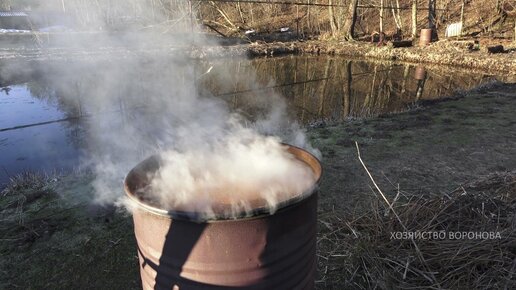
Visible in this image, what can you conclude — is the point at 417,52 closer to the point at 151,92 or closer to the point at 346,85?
the point at 346,85

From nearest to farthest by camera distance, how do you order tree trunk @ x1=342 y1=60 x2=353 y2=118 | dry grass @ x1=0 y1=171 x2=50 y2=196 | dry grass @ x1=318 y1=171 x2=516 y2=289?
dry grass @ x1=318 y1=171 x2=516 y2=289
dry grass @ x1=0 y1=171 x2=50 y2=196
tree trunk @ x1=342 y1=60 x2=353 y2=118

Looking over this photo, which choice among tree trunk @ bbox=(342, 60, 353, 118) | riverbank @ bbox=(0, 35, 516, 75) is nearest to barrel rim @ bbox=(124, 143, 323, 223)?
tree trunk @ bbox=(342, 60, 353, 118)

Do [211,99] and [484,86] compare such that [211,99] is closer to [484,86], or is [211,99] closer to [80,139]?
[80,139]

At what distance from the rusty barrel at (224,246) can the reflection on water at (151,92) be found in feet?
17.3

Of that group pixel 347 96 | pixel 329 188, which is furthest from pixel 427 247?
pixel 347 96

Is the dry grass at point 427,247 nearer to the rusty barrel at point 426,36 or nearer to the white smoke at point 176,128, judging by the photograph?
the white smoke at point 176,128

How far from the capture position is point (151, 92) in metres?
10.7

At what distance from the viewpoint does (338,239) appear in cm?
357

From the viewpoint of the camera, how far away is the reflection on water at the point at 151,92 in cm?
760

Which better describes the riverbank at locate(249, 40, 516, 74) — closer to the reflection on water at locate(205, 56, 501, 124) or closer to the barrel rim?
the reflection on water at locate(205, 56, 501, 124)

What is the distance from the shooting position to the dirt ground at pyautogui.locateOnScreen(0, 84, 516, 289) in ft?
10.9

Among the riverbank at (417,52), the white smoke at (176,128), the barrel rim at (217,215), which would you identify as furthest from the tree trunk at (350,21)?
the barrel rim at (217,215)

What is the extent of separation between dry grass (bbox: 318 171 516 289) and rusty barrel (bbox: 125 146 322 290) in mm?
1469

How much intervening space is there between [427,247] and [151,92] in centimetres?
915
